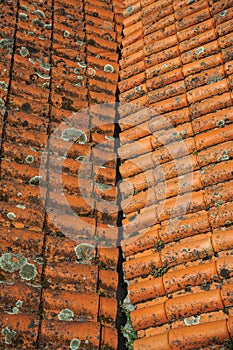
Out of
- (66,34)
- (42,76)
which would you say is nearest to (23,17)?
(66,34)

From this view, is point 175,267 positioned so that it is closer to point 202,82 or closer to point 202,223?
point 202,223

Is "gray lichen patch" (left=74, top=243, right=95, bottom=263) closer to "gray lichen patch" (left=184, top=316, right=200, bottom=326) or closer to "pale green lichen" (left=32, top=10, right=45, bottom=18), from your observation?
"gray lichen patch" (left=184, top=316, right=200, bottom=326)

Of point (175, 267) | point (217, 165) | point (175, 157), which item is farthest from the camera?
point (175, 157)

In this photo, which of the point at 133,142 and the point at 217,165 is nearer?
the point at 217,165

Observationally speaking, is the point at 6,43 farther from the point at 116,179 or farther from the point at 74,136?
the point at 116,179

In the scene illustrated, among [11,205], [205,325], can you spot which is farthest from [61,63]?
[205,325]

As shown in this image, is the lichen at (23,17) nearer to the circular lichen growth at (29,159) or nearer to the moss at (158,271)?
the circular lichen growth at (29,159)

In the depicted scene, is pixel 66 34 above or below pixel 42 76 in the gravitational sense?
above
